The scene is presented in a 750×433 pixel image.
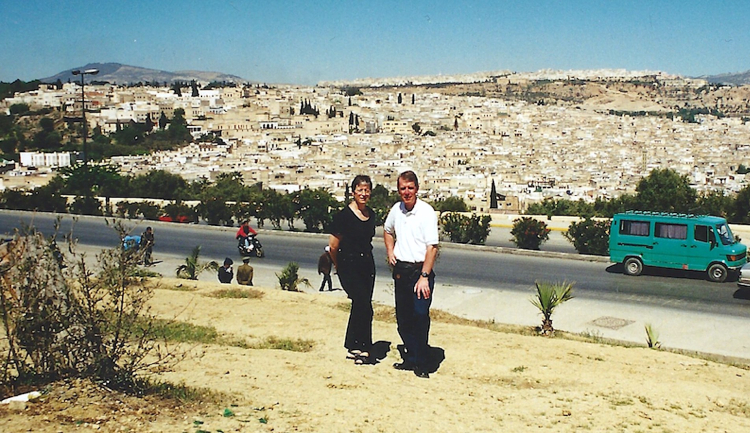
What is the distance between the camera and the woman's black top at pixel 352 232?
16.0ft

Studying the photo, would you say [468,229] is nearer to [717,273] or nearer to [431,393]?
[717,273]

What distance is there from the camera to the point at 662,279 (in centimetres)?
1220

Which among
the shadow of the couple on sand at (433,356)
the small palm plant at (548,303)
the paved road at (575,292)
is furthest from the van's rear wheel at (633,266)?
the shadow of the couple on sand at (433,356)

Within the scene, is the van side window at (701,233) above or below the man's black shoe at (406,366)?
above

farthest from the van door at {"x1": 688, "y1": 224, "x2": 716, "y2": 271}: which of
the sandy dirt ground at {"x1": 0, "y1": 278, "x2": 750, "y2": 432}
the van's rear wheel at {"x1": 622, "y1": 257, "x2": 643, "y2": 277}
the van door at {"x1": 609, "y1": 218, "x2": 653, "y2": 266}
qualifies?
the sandy dirt ground at {"x1": 0, "y1": 278, "x2": 750, "y2": 432}

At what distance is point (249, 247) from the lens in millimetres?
14109

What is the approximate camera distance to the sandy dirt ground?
3.65 m

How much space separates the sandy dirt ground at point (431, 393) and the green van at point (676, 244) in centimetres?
665

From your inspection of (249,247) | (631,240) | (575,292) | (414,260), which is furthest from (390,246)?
(249,247)

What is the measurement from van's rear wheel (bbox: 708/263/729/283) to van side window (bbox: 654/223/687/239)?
66cm

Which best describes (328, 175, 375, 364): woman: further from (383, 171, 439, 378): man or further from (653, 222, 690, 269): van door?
(653, 222, 690, 269): van door

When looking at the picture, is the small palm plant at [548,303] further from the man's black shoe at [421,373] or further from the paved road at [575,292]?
the man's black shoe at [421,373]

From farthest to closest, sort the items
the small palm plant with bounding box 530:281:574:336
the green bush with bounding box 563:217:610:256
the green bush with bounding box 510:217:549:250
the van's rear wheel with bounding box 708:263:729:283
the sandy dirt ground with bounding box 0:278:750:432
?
1. the green bush with bounding box 510:217:549:250
2. the green bush with bounding box 563:217:610:256
3. the van's rear wheel with bounding box 708:263:729:283
4. the small palm plant with bounding box 530:281:574:336
5. the sandy dirt ground with bounding box 0:278:750:432

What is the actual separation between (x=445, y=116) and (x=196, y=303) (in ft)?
582
